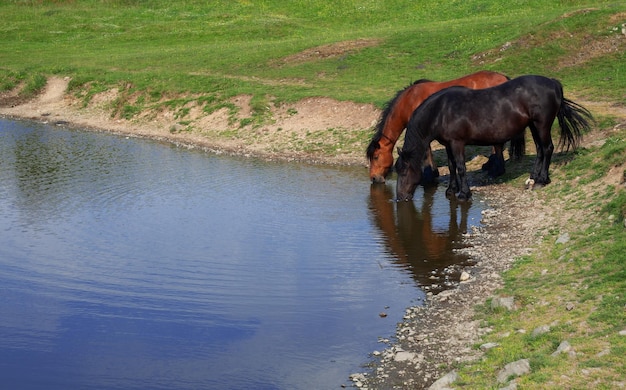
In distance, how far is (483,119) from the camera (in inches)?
762

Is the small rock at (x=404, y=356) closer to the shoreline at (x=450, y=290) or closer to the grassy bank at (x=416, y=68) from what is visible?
the shoreline at (x=450, y=290)

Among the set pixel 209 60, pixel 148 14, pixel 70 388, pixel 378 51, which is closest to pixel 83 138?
pixel 209 60

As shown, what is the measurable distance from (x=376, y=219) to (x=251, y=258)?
4.02 metres

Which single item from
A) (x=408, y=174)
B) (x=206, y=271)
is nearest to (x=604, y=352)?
(x=206, y=271)

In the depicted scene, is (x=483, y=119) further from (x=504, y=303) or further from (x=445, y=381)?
(x=445, y=381)

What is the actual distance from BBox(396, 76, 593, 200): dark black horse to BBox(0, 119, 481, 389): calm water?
124 centimetres

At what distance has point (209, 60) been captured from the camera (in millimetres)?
40562

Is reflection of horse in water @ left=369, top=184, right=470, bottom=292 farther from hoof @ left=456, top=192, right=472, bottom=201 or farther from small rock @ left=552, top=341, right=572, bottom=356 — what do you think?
small rock @ left=552, top=341, right=572, bottom=356

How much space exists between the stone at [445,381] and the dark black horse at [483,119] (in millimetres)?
10403

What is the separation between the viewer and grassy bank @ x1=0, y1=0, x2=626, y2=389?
1070cm

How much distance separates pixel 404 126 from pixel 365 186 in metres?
1.87

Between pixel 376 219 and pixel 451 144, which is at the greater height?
pixel 451 144

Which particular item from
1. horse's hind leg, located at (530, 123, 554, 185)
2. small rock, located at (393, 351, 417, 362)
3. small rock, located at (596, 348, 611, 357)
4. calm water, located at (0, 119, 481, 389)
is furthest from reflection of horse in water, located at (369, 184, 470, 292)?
small rock, located at (596, 348, 611, 357)

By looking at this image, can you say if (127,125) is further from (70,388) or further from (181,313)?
(70,388)
